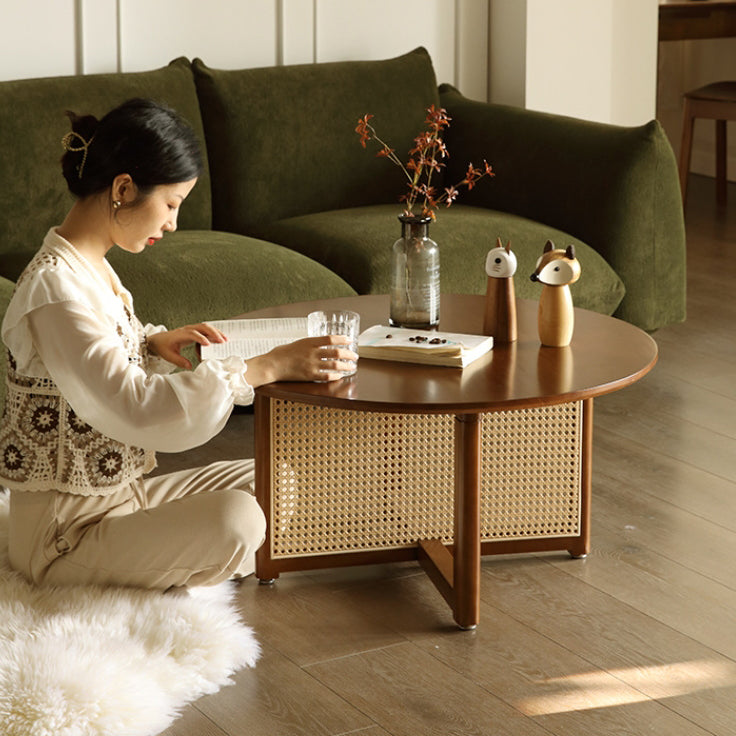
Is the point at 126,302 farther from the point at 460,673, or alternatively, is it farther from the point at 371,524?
the point at 460,673

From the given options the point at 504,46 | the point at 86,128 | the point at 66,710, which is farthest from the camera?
the point at 504,46

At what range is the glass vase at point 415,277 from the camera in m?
2.11

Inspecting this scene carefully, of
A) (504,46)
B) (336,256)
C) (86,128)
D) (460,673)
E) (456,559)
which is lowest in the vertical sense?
(460,673)

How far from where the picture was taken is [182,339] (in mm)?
2016

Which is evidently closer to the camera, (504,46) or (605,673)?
(605,673)

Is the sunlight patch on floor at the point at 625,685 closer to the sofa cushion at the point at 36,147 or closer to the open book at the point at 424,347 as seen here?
the open book at the point at 424,347

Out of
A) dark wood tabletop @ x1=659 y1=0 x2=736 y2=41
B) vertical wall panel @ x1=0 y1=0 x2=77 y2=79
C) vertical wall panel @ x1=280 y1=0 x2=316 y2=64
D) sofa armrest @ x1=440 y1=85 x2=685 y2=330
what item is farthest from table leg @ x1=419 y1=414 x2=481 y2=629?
dark wood tabletop @ x1=659 y1=0 x2=736 y2=41

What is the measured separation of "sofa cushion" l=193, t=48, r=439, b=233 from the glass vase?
1345 mm

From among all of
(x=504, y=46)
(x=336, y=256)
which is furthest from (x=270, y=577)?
(x=504, y=46)

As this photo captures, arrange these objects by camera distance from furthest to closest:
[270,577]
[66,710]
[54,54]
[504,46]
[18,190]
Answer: [504,46]
[54,54]
[18,190]
[270,577]
[66,710]

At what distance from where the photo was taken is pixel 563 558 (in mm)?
2287

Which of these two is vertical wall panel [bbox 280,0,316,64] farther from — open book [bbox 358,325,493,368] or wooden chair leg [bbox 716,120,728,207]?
wooden chair leg [bbox 716,120,728,207]

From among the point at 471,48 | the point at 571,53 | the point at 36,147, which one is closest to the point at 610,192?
the point at 571,53

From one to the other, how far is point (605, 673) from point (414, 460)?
20.3 inches
